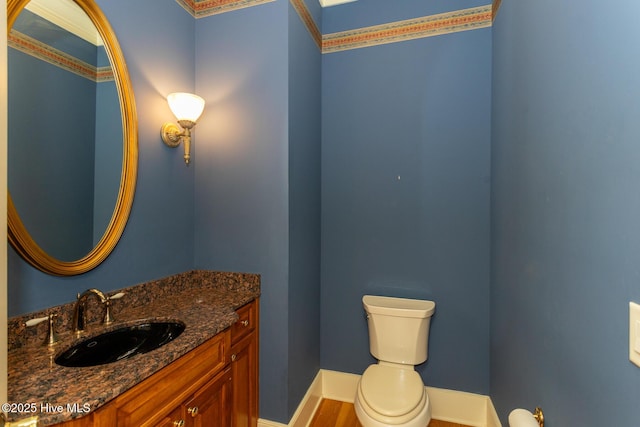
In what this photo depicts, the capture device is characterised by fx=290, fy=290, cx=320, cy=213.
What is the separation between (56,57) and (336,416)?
2.47 meters

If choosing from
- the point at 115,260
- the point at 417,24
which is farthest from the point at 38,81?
the point at 417,24

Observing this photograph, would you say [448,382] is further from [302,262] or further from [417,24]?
[417,24]

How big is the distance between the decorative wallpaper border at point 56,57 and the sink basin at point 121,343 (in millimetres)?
1105

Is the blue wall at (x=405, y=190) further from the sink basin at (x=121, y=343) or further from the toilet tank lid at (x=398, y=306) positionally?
the sink basin at (x=121, y=343)

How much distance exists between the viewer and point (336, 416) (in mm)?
1976

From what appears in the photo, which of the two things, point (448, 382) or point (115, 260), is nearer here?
point (115, 260)

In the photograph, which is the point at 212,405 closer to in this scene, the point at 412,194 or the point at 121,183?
the point at 121,183

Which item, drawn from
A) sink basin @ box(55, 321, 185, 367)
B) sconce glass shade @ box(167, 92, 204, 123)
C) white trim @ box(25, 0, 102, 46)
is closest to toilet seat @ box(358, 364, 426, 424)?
sink basin @ box(55, 321, 185, 367)

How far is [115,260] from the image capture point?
1.37m

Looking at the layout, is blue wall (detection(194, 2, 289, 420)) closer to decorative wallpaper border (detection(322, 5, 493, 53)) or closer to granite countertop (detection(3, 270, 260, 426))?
granite countertop (detection(3, 270, 260, 426))

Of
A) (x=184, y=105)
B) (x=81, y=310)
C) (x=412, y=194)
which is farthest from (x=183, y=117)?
(x=412, y=194)

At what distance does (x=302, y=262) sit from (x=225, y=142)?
0.89 meters

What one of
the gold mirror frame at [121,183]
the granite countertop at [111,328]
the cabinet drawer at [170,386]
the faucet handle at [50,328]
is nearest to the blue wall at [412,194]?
the granite countertop at [111,328]

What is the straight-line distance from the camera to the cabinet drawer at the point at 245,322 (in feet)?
4.84
